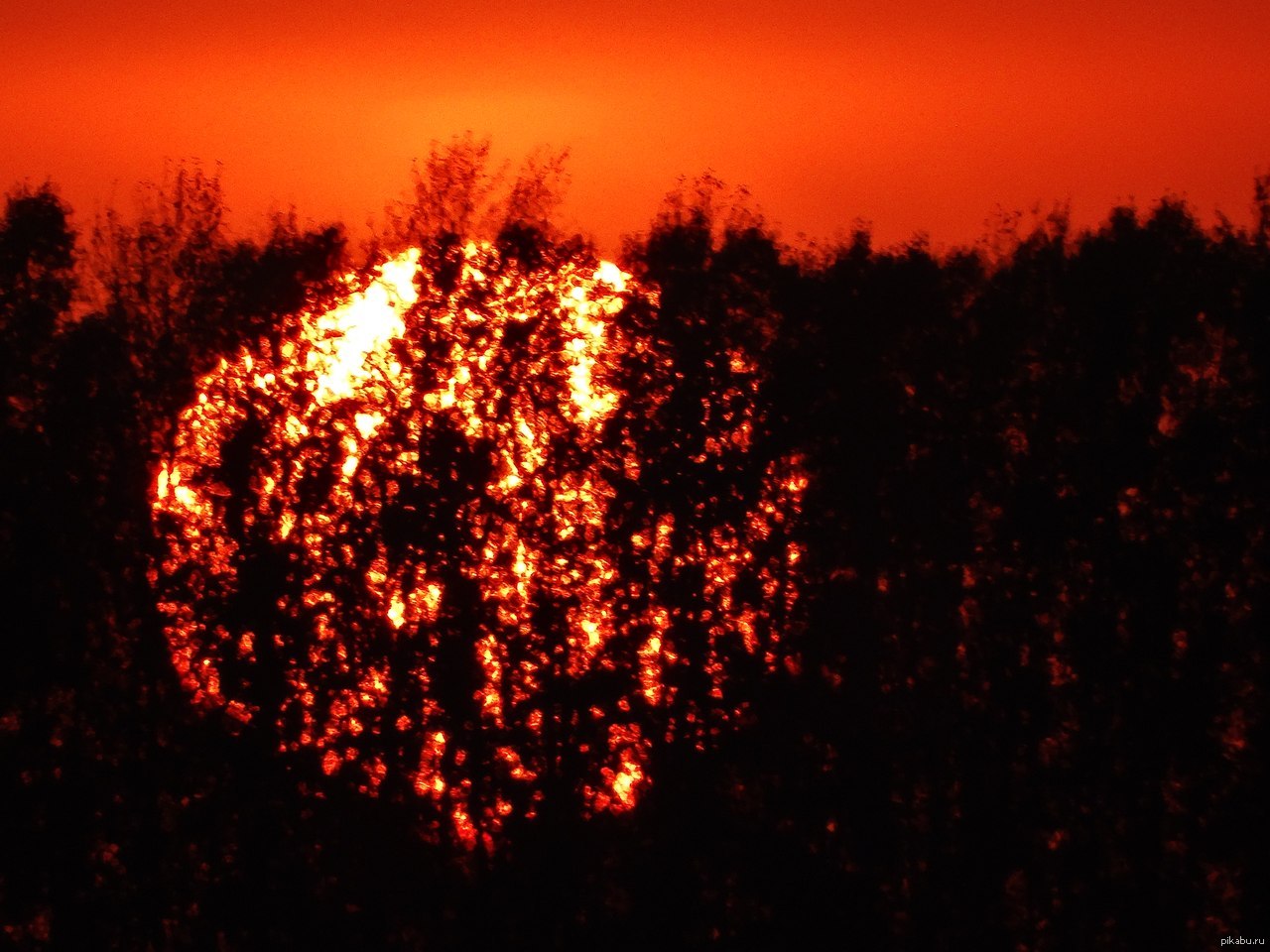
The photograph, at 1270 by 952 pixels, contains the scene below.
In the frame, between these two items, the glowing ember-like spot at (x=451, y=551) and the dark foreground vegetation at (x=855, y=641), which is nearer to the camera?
the dark foreground vegetation at (x=855, y=641)

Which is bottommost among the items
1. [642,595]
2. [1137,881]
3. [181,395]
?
[1137,881]

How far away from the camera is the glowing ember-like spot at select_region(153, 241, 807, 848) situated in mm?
27438

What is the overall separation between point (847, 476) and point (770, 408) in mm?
1762

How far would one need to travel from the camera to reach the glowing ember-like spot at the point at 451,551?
2744 centimetres

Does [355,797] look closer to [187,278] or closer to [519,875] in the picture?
[519,875]

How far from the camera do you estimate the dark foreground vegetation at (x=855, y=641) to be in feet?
85.3

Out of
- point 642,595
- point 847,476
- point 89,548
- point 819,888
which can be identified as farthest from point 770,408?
point 89,548

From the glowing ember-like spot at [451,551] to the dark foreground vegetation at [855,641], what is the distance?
23.6 inches

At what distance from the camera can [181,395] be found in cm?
2795

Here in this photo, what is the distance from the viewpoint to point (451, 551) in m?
28.1

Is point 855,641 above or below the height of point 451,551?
below

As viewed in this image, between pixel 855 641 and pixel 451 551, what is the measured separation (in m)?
7.14

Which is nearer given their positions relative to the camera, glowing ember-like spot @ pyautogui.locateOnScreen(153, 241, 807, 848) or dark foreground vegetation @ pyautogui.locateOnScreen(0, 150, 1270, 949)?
dark foreground vegetation @ pyautogui.locateOnScreen(0, 150, 1270, 949)

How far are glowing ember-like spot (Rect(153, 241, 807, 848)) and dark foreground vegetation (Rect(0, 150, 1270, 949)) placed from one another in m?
0.60
